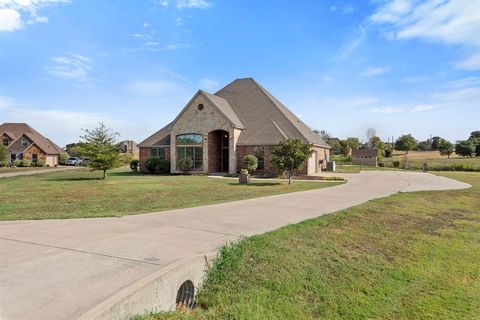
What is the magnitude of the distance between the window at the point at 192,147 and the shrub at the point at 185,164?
1.87 feet

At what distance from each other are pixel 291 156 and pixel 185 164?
40.0ft

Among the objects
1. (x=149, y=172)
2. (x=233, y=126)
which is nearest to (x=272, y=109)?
(x=233, y=126)

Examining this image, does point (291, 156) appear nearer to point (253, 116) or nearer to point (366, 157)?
point (253, 116)

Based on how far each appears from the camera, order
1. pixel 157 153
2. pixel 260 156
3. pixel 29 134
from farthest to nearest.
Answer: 1. pixel 29 134
2. pixel 157 153
3. pixel 260 156

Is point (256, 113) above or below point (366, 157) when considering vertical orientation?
above

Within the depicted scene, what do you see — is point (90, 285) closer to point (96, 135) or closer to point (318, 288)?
point (318, 288)

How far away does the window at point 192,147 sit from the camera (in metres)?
30.0

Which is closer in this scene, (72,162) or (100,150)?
(100,150)

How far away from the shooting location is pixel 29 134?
2227 inches

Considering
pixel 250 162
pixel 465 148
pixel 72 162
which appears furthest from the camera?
pixel 465 148

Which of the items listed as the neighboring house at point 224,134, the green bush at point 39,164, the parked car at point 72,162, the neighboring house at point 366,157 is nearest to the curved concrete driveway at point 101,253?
the neighboring house at point 224,134

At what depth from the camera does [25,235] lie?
6.61 meters

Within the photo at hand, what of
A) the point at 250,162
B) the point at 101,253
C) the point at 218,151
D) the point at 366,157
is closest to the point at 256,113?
the point at 218,151

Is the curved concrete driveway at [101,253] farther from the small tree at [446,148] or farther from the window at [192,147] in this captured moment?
the small tree at [446,148]
